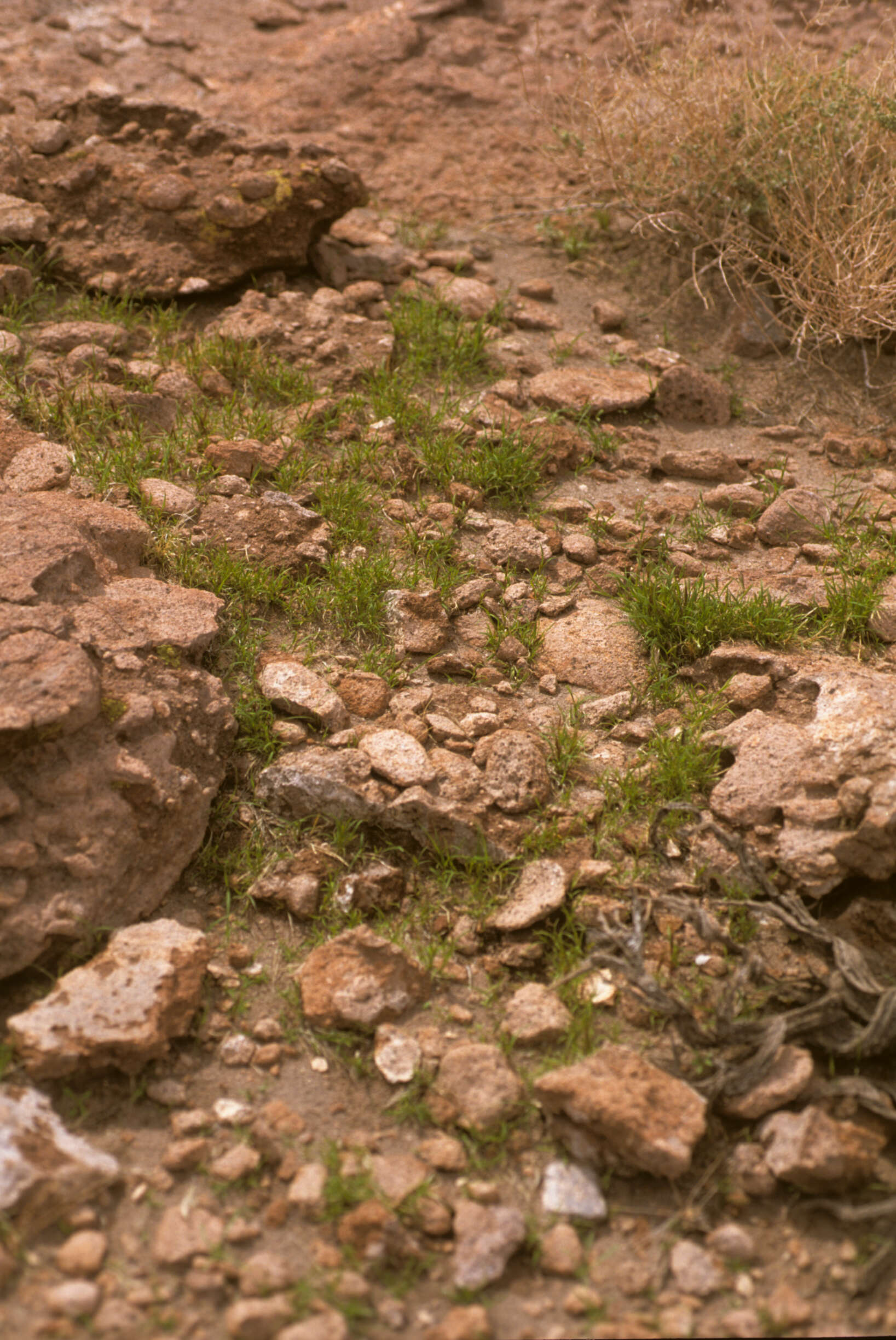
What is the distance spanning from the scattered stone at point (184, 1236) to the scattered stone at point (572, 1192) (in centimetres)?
54

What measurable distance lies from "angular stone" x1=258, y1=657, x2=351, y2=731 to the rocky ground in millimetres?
12

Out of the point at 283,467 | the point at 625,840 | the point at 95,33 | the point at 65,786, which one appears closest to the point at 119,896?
the point at 65,786

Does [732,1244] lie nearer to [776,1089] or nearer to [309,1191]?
[776,1089]

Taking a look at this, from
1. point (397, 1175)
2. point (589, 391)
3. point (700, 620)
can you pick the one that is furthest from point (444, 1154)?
point (589, 391)

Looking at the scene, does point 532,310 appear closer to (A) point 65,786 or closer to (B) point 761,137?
(B) point 761,137

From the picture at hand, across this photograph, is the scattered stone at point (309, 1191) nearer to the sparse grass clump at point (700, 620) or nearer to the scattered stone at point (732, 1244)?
the scattered stone at point (732, 1244)

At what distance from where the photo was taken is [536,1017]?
204 centimetres

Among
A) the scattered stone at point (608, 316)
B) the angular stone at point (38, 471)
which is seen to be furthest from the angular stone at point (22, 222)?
the scattered stone at point (608, 316)

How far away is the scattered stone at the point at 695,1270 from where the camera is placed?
5.64ft

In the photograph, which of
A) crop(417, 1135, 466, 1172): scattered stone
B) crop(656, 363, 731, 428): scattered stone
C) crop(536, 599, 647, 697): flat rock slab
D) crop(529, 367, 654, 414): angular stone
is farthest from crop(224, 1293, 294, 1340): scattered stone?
crop(656, 363, 731, 428): scattered stone

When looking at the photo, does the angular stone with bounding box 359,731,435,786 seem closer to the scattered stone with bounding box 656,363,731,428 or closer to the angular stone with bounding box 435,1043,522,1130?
the angular stone with bounding box 435,1043,522,1130

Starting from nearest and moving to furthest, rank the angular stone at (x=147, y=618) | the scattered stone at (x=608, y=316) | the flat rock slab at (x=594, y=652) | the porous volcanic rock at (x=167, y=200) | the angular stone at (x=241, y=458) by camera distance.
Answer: the angular stone at (x=147, y=618)
the flat rock slab at (x=594, y=652)
the angular stone at (x=241, y=458)
the porous volcanic rock at (x=167, y=200)
the scattered stone at (x=608, y=316)

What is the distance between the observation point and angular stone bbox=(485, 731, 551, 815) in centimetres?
236

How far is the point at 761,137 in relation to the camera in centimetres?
363
